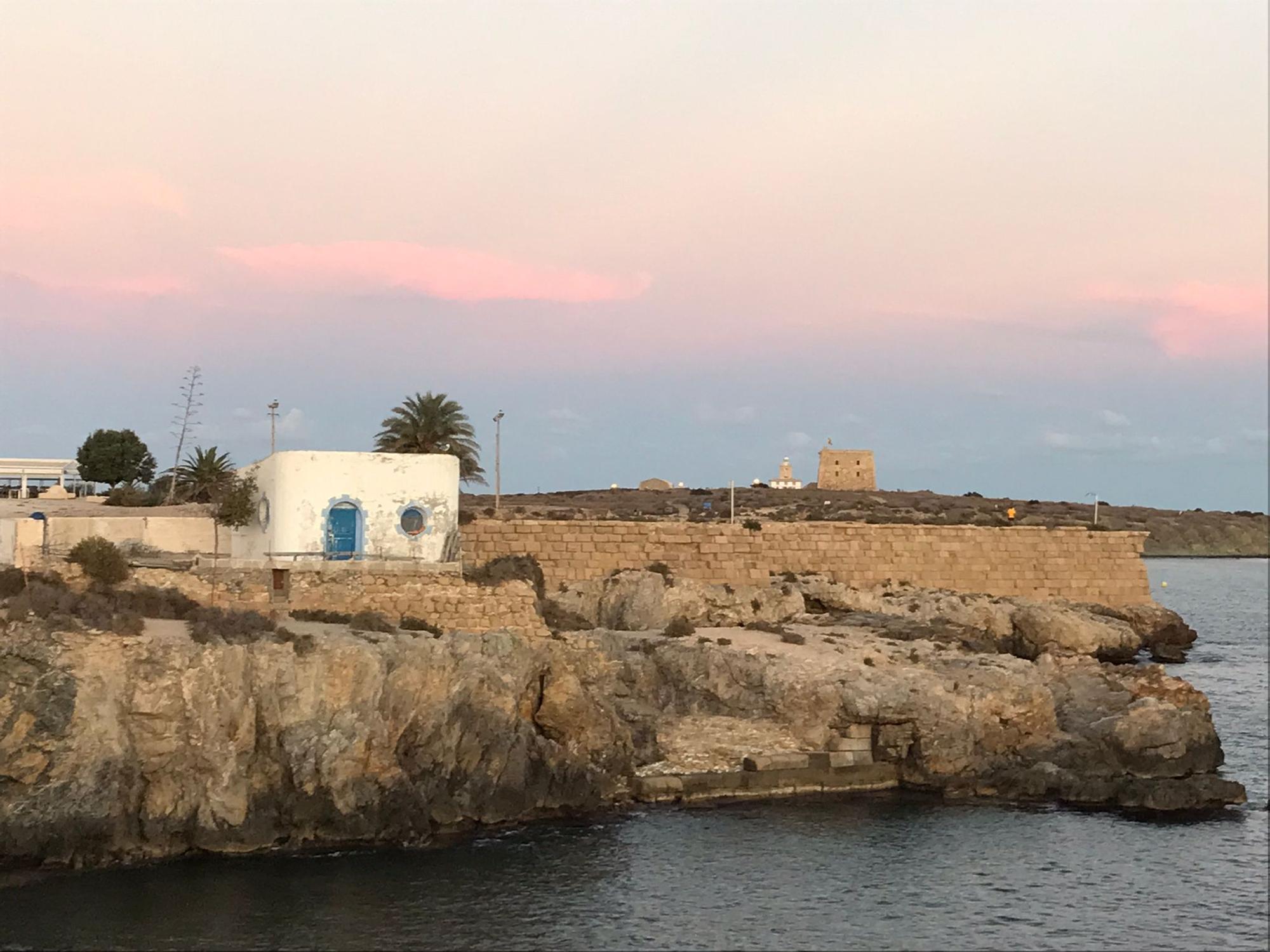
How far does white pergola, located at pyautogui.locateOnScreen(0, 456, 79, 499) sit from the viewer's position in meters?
47.0

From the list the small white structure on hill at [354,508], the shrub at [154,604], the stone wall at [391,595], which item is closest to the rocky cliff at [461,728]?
the shrub at [154,604]

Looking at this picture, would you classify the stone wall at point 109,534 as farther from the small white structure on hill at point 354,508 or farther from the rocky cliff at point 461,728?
the rocky cliff at point 461,728

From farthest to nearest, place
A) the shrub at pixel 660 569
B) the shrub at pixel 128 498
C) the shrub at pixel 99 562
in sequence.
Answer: the shrub at pixel 660 569 < the shrub at pixel 128 498 < the shrub at pixel 99 562

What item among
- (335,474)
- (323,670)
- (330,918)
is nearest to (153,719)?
(323,670)

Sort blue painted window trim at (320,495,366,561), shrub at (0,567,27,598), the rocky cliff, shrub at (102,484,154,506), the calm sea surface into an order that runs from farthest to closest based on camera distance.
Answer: shrub at (102,484,154,506), blue painted window trim at (320,495,366,561), shrub at (0,567,27,598), the rocky cliff, the calm sea surface

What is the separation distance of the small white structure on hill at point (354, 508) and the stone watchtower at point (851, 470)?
69.4m

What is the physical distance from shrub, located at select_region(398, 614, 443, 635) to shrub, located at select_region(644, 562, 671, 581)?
1450 centimetres

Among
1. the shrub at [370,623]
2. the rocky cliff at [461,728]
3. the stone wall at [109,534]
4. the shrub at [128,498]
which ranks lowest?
the rocky cliff at [461,728]

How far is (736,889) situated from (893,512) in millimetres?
57982

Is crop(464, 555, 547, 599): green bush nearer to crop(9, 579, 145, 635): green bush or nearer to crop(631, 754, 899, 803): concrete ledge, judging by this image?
crop(631, 754, 899, 803): concrete ledge

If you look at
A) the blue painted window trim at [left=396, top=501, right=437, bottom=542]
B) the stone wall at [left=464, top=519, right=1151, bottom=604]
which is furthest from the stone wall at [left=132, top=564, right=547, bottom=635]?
the stone wall at [left=464, top=519, right=1151, bottom=604]

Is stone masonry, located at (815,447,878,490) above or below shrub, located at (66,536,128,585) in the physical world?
above

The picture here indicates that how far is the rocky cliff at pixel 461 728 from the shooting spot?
2398 centimetres

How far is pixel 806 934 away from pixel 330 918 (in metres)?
8.03
